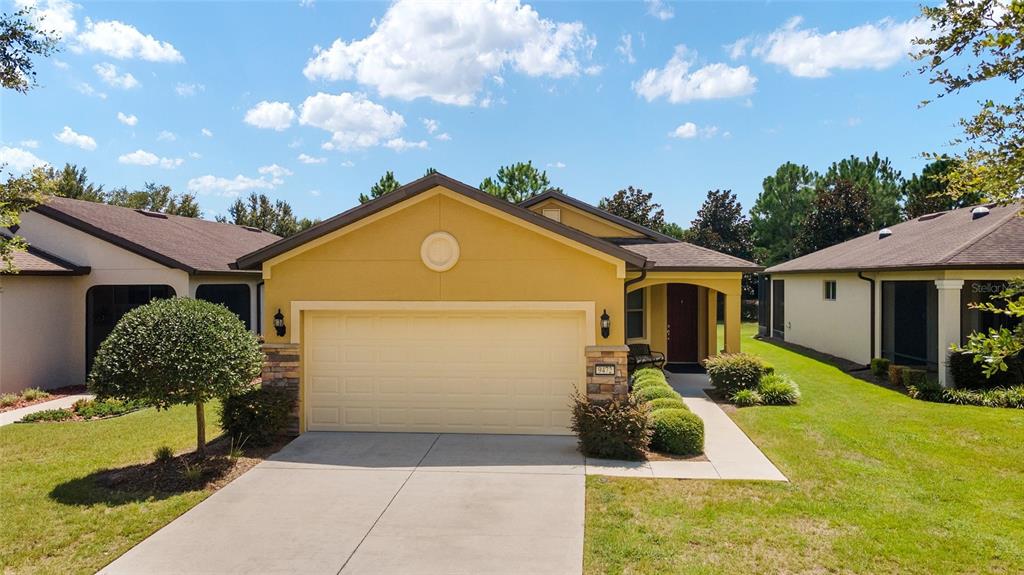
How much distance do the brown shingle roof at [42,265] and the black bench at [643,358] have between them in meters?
13.5

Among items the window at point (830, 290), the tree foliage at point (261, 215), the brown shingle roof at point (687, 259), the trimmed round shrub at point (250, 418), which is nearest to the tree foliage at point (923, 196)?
the window at point (830, 290)

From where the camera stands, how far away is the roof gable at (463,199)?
8.60 metres

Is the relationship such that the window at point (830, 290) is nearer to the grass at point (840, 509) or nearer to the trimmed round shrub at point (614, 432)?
the grass at point (840, 509)

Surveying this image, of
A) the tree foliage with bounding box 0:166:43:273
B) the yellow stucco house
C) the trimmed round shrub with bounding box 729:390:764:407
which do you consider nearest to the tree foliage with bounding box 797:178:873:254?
the trimmed round shrub with bounding box 729:390:764:407

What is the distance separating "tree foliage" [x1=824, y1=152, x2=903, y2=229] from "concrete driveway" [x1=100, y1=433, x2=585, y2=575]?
120 feet

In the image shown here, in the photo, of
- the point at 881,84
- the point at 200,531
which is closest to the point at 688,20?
the point at 881,84

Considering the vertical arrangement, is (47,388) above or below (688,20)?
below

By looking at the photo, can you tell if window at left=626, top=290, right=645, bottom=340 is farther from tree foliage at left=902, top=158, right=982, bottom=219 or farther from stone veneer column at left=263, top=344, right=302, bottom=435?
tree foliage at left=902, top=158, right=982, bottom=219

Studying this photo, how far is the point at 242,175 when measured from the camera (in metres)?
36.8

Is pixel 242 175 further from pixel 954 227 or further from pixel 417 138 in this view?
pixel 954 227

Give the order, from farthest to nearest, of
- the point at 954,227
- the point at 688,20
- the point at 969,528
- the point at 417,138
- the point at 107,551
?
the point at 417,138
the point at 954,227
the point at 688,20
the point at 969,528
the point at 107,551

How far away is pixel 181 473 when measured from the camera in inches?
281

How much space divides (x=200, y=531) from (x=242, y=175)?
35.6 m

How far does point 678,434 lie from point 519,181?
3339 centimetres
